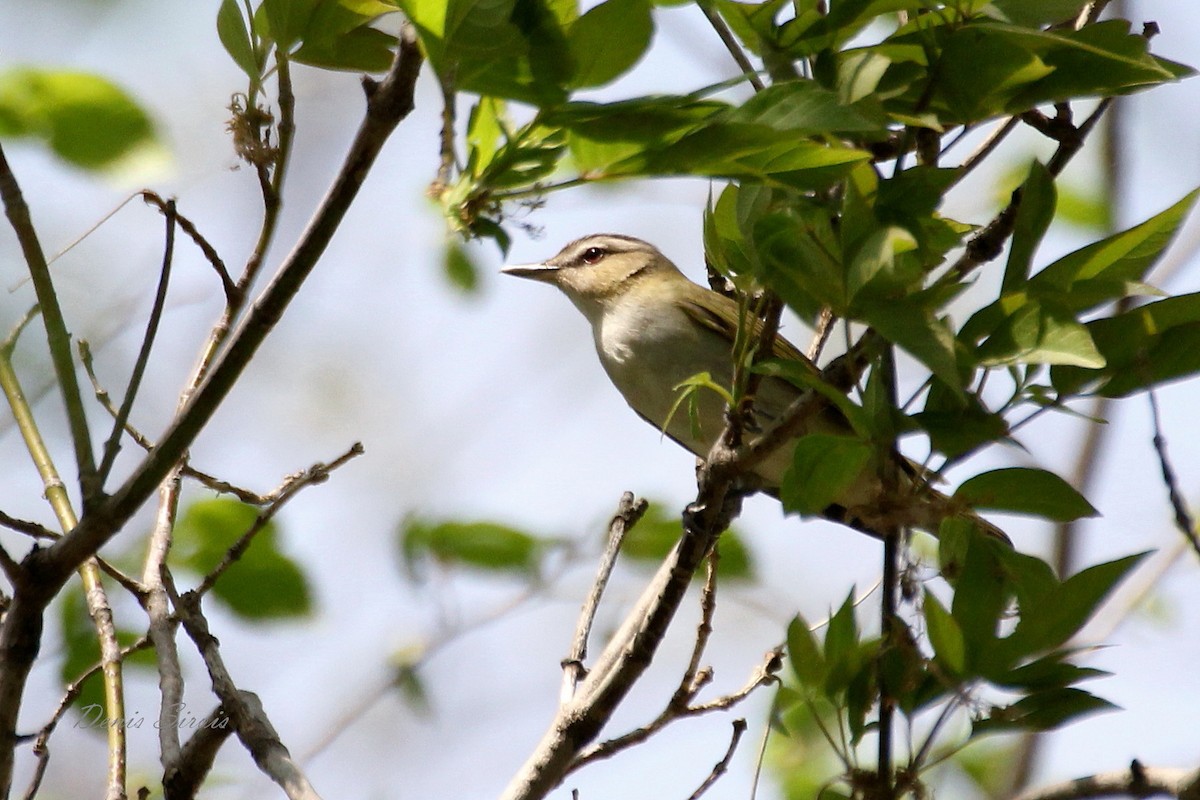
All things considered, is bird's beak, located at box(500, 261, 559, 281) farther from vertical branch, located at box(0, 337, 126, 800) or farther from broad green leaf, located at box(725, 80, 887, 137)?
broad green leaf, located at box(725, 80, 887, 137)

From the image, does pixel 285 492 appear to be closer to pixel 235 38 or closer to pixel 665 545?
pixel 235 38

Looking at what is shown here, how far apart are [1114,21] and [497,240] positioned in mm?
868

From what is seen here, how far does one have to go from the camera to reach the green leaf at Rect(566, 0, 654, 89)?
1478 mm

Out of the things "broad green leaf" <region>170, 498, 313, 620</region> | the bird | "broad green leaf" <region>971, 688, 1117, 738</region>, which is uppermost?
the bird

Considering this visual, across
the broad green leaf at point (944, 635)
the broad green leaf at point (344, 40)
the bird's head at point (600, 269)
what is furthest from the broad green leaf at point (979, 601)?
the bird's head at point (600, 269)

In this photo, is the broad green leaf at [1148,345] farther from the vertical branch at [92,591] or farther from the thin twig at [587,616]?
the vertical branch at [92,591]

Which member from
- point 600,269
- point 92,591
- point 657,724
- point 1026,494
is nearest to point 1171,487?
point 1026,494

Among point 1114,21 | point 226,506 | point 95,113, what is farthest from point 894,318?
point 95,113

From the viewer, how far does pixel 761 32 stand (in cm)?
159

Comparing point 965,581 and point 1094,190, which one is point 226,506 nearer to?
point 965,581

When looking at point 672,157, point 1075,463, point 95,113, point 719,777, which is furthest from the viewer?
point 1075,463

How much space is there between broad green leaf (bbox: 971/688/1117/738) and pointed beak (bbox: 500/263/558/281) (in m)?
4.24

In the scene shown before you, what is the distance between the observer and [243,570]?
3.36m

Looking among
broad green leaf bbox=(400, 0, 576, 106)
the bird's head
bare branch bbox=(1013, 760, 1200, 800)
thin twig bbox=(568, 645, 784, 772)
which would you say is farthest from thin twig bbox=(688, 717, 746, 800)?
the bird's head
